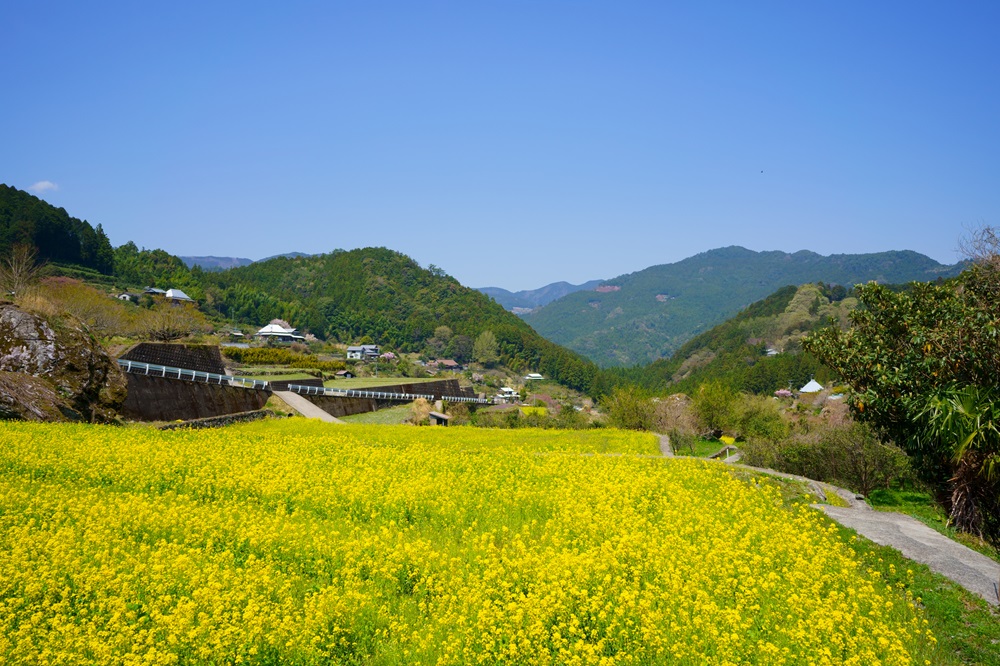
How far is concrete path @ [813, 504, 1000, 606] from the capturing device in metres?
9.75

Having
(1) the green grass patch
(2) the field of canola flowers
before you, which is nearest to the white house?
(2) the field of canola flowers

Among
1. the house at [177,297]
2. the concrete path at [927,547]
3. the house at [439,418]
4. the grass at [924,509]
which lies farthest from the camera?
the house at [177,297]

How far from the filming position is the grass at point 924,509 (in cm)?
1324

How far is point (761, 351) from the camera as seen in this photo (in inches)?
5069

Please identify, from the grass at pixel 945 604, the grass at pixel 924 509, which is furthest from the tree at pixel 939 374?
the grass at pixel 945 604

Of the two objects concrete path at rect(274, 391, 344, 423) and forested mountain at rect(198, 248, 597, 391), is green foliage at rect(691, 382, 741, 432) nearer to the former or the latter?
concrete path at rect(274, 391, 344, 423)

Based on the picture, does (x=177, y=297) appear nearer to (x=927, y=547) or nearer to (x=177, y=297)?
(x=177, y=297)

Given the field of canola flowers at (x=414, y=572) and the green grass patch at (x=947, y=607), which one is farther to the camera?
the green grass patch at (x=947, y=607)

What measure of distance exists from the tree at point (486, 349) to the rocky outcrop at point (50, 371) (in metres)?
121

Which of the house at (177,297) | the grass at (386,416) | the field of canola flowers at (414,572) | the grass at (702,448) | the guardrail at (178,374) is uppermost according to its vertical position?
the house at (177,297)

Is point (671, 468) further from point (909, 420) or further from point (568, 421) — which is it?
point (568, 421)

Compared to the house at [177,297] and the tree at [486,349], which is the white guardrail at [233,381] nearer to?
the house at [177,297]

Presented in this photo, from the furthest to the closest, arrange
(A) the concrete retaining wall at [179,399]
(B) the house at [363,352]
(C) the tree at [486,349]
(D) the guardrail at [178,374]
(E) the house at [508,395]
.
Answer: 1. (C) the tree at [486,349]
2. (B) the house at [363,352]
3. (E) the house at [508,395]
4. (D) the guardrail at [178,374]
5. (A) the concrete retaining wall at [179,399]

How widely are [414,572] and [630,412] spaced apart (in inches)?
1316
